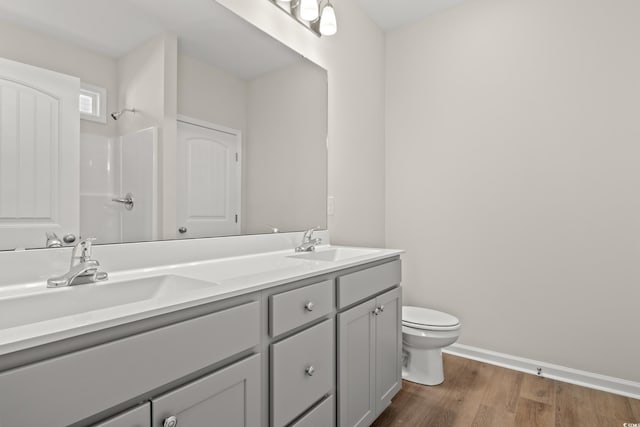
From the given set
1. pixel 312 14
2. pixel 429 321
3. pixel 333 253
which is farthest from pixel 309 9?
pixel 429 321

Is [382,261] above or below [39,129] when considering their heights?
below

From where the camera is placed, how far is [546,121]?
2.12 meters

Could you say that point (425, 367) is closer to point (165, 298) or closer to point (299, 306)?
point (299, 306)

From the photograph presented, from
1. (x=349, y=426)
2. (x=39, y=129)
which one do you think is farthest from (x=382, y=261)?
(x=39, y=129)

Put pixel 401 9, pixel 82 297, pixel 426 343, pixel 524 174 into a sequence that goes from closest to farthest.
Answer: pixel 82 297 < pixel 426 343 < pixel 524 174 < pixel 401 9

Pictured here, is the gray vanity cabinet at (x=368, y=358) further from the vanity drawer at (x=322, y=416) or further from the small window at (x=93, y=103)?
the small window at (x=93, y=103)

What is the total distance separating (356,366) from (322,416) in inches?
10.0

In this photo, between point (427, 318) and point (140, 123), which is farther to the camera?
point (427, 318)

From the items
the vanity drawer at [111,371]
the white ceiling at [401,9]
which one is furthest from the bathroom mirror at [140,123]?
the white ceiling at [401,9]

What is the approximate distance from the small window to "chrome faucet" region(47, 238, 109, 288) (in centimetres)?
41

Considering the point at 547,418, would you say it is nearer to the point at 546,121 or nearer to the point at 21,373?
the point at 546,121

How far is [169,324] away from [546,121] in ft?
7.94

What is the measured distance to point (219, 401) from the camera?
2.67ft

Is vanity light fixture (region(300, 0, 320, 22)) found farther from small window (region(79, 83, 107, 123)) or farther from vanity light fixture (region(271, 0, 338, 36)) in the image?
small window (region(79, 83, 107, 123))
